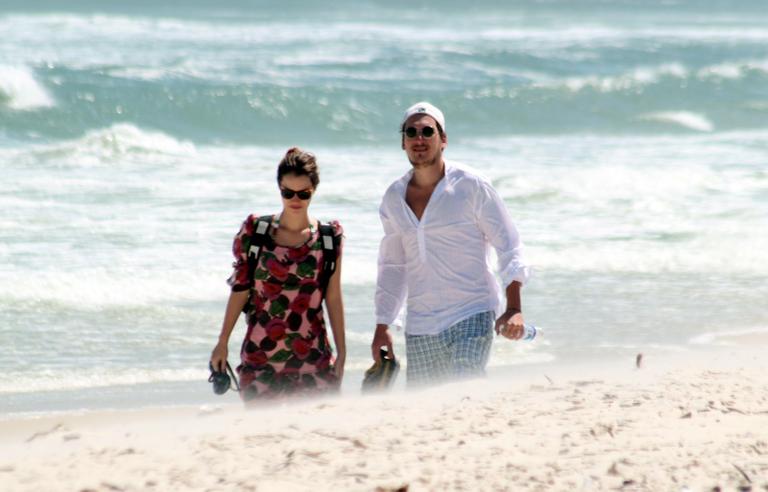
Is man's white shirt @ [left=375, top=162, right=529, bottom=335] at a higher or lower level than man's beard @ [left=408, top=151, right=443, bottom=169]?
lower

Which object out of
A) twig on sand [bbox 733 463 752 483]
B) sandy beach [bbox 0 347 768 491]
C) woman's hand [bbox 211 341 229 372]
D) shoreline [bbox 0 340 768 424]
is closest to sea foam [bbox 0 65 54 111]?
shoreline [bbox 0 340 768 424]

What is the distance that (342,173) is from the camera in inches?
643

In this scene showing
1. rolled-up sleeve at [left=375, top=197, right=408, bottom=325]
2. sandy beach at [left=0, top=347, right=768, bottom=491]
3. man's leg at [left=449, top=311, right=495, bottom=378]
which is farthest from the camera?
rolled-up sleeve at [left=375, top=197, right=408, bottom=325]

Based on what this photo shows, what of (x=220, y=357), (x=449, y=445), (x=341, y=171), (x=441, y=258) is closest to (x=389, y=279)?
(x=441, y=258)

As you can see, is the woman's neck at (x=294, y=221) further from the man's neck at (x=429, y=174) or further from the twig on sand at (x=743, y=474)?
the twig on sand at (x=743, y=474)

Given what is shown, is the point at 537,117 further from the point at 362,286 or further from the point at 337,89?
the point at 362,286

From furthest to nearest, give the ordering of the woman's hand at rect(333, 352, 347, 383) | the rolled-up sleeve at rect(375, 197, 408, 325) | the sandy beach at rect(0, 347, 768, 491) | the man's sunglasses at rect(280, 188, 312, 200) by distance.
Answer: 1. the rolled-up sleeve at rect(375, 197, 408, 325)
2. the woman's hand at rect(333, 352, 347, 383)
3. the man's sunglasses at rect(280, 188, 312, 200)
4. the sandy beach at rect(0, 347, 768, 491)

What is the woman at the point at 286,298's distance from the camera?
16.9ft

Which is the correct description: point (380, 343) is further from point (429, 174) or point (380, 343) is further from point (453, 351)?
point (429, 174)

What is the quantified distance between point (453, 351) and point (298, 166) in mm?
956

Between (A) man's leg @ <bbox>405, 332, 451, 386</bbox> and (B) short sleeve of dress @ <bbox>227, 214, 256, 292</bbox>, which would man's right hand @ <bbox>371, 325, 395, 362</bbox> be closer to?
(A) man's leg @ <bbox>405, 332, 451, 386</bbox>

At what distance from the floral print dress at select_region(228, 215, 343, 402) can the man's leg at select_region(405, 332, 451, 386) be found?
1.44 feet

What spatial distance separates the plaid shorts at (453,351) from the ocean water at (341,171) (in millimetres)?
1590

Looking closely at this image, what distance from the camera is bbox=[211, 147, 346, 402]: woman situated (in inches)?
202
